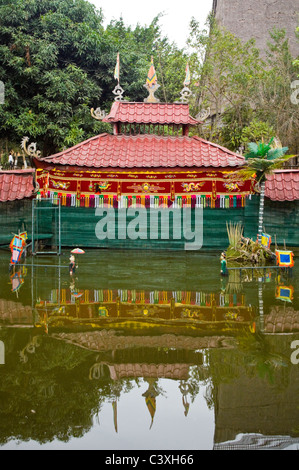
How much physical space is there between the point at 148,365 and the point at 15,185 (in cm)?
1070

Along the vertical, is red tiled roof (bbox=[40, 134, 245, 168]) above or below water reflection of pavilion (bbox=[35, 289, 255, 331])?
above

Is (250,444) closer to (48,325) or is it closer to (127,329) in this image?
(127,329)

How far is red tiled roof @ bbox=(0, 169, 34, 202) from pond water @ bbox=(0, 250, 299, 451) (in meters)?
5.09

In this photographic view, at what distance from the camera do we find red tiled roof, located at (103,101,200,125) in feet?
52.9

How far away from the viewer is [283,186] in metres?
15.3

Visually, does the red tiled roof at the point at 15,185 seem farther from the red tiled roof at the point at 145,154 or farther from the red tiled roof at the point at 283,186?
the red tiled roof at the point at 283,186

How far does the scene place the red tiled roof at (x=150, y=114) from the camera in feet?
52.9

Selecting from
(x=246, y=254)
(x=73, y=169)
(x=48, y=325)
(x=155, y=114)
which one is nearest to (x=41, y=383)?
(x=48, y=325)

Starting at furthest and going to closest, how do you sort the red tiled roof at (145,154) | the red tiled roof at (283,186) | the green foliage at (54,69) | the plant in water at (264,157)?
the green foliage at (54,69) → the red tiled roof at (283,186) → the red tiled roof at (145,154) → the plant in water at (264,157)

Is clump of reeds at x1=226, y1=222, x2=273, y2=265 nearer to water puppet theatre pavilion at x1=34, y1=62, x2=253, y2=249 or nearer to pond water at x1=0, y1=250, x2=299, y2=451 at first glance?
water puppet theatre pavilion at x1=34, y1=62, x2=253, y2=249

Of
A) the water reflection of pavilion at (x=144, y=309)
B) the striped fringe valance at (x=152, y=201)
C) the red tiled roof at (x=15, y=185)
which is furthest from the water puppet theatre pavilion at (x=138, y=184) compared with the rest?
the water reflection of pavilion at (x=144, y=309)

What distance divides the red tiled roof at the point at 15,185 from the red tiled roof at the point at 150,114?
3251mm

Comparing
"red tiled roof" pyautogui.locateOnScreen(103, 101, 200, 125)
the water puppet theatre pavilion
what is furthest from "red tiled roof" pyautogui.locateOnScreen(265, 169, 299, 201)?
"red tiled roof" pyautogui.locateOnScreen(103, 101, 200, 125)

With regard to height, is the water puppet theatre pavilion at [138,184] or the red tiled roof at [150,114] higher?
the red tiled roof at [150,114]
